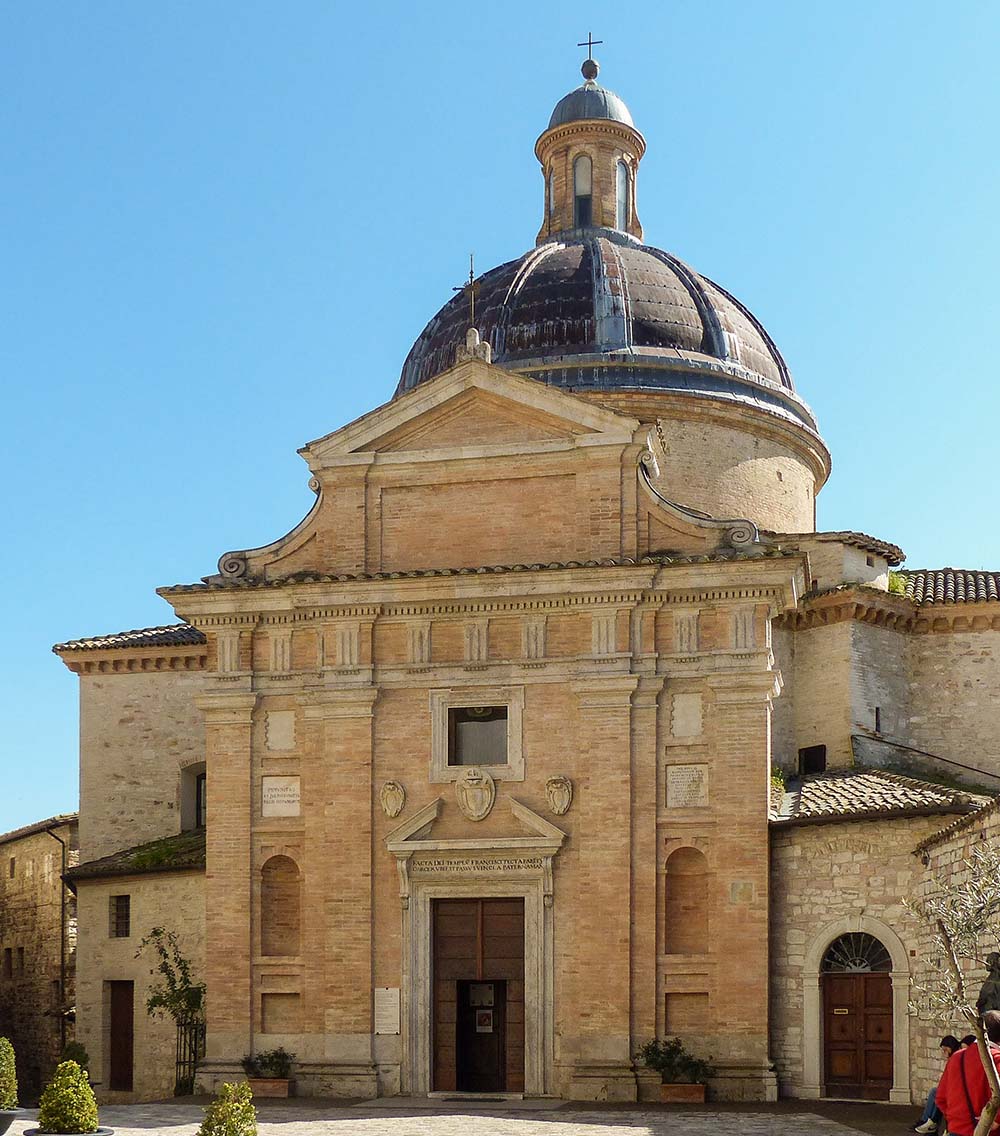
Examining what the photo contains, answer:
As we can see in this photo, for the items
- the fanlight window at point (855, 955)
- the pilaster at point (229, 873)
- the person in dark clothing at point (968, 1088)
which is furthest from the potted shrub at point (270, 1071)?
the person in dark clothing at point (968, 1088)

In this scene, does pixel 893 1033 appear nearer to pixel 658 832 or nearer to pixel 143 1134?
pixel 658 832

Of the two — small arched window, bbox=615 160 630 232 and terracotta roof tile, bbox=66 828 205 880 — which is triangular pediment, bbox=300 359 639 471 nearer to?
terracotta roof tile, bbox=66 828 205 880

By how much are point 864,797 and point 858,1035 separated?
3206 millimetres

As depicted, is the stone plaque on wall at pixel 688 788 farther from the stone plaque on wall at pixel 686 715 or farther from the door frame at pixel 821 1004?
the door frame at pixel 821 1004

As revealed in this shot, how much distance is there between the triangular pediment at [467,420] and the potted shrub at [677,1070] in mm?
8245

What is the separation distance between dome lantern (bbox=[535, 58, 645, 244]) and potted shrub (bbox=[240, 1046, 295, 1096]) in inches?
696

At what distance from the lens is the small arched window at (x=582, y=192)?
34.4 meters

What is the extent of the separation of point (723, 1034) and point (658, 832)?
272cm

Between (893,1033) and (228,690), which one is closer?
(893,1033)

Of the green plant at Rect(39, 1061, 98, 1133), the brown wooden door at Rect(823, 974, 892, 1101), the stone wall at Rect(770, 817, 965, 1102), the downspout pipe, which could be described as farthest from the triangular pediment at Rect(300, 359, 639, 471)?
the downspout pipe

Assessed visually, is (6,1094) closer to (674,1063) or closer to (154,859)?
(674,1063)

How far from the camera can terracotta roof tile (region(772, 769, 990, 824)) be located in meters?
22.2

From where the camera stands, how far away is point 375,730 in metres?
24.2

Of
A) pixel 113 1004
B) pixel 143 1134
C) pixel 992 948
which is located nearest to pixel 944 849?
pixel 992 948
